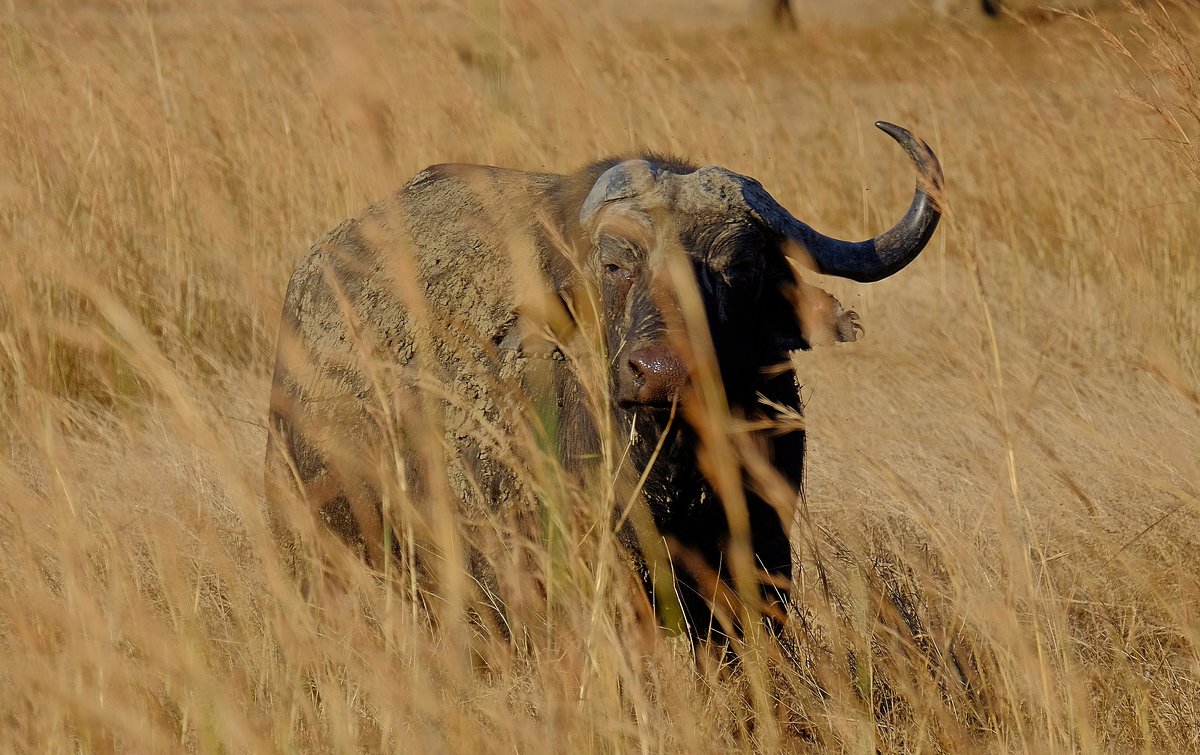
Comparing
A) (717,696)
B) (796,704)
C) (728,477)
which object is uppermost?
(728,477)

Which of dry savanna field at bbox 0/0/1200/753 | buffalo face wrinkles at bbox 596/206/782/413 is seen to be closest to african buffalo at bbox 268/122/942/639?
buffalo face wrinkles at bbox 596/206/782/413

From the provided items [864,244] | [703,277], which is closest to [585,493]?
[703,277]

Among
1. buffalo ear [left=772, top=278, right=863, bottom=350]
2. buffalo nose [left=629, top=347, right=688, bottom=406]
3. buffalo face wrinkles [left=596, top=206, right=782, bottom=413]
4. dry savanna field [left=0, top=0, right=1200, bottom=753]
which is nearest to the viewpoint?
dry savanna field [left=0, top=0, right=1200, bottom=753]

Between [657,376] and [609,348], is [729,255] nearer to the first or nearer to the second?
[609,348]

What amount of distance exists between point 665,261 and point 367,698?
1369 millimetres

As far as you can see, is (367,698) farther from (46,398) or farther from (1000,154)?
(1000,154)

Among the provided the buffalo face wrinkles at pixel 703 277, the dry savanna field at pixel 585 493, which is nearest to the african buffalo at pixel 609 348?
the buffalo face wrinkles at pixel 703 277

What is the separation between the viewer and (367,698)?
10.2 ft

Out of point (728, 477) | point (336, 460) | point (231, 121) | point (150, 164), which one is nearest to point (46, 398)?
point (728, 477)

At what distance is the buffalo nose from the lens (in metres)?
3.12

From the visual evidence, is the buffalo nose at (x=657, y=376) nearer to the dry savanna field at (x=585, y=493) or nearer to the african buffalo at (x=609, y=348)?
the african buffalo at (x=609, y=348)

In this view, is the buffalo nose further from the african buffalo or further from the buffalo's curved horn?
the buffalo's curved horn

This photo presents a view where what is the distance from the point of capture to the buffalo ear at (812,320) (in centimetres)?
377

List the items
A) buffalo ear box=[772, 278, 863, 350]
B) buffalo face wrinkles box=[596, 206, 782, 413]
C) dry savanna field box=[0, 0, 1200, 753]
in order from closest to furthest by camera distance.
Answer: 1. dry savanna field box=[0, 0, 1200, 753]
2. buffalo face wrinkles box=[596, 206, 782, 413]
3. buffalo ear box=[772, 278, 863, 350]
